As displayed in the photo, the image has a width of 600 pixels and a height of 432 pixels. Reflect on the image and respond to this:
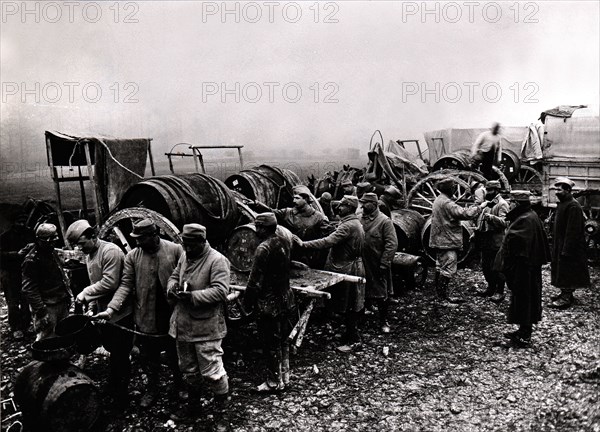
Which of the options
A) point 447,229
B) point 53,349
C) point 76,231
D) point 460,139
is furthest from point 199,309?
point 460,139

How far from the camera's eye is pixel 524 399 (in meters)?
4.97

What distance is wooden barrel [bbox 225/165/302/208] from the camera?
9695mm

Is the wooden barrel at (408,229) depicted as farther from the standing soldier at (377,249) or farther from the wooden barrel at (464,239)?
the standing soldier at (377,249)

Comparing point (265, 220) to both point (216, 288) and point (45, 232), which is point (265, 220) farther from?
point (45, 232)

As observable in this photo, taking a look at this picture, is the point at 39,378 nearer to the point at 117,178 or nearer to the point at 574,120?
the point at 117,178

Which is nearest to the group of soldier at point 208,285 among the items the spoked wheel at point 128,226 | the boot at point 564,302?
the boot at point 564,302

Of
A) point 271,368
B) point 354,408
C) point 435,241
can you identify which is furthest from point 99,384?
point 435,241

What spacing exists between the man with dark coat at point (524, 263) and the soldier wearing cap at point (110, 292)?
4.58 meters

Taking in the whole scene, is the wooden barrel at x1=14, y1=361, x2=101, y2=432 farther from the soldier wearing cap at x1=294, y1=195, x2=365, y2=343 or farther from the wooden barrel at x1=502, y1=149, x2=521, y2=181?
the wooden barrel at x1=502, y1=149, x2=521, y2=181

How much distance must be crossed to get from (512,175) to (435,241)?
8.86 m

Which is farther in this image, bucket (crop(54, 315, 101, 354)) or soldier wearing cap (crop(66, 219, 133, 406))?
soldier wearing cap (crop(66, 219, 133, 406))

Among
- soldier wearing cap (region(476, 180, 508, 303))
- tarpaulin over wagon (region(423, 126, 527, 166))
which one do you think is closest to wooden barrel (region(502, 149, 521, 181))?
tarpaulin over wagon (region(423, 126, 527, 166))

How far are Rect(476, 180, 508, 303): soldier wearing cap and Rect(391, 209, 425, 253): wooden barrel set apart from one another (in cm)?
123

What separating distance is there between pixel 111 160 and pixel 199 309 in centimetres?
396
